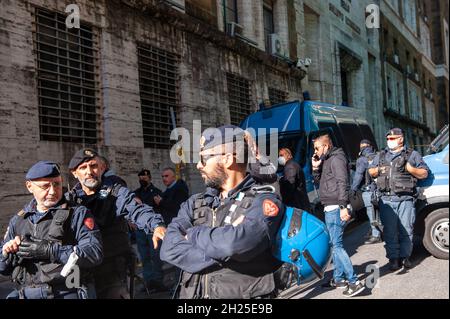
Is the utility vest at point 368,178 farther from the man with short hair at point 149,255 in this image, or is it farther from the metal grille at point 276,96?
the metal grille at point 276,96

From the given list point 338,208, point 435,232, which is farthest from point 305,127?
point 338,208

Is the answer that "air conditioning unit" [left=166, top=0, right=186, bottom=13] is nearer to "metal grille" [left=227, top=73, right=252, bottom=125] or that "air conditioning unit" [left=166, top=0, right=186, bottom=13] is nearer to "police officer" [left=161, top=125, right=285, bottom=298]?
"metal grille" [left=227, top=73, right=252, bottom=125]

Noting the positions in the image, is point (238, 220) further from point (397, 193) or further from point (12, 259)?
point (397, 193)

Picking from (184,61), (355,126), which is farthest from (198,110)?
(355,126)

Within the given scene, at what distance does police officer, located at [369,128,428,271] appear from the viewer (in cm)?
549

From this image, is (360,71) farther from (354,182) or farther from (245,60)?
(354,182)

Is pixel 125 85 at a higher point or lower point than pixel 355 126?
higher

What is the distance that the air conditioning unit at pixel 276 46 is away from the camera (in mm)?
13883

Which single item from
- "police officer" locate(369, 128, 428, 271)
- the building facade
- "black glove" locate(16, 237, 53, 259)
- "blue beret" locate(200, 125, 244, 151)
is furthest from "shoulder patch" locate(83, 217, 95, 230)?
the building facade

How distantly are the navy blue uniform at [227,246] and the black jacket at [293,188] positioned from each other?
3859 mm

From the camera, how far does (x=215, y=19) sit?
1337 centimetres

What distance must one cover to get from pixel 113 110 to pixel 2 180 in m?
2.88

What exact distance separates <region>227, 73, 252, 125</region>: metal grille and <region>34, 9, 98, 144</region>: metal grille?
16.3 ft

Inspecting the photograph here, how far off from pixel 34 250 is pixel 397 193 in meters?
4.46
